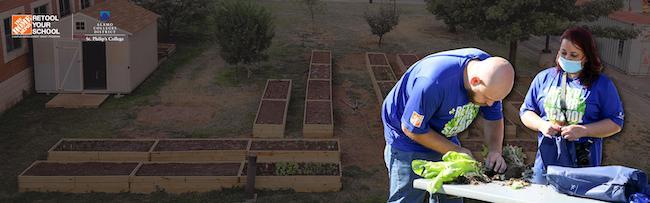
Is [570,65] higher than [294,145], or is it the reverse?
[570,65]

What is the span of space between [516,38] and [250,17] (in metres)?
6.94

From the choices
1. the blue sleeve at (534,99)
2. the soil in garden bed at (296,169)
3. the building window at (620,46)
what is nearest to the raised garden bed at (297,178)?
the soil in garden bed at (296,169)

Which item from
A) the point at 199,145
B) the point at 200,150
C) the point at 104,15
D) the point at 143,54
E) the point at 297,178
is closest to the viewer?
the point at 297,178

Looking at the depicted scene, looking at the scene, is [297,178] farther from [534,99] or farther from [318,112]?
[534,99]

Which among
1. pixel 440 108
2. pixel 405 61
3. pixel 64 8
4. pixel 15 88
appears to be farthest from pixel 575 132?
pixel 64 8

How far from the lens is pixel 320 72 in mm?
17453

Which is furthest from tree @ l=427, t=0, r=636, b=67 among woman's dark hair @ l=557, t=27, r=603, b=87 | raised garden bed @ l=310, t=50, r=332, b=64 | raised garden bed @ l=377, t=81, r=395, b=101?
woman's dark hair @ l=557, t=27, r=603, b=87

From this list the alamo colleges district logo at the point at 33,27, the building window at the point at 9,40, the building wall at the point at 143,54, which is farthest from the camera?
the building wall at the point at 143,54

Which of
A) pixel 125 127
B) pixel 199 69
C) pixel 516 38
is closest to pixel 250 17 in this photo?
pixel 199 69

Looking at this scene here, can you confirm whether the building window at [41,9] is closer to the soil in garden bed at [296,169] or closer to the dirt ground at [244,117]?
the dirt ground at [244,117]

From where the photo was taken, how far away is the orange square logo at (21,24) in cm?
1434

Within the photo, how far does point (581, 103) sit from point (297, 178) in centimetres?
572

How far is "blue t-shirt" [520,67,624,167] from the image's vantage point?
433 centimetres

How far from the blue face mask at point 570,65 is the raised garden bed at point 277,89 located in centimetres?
1062
